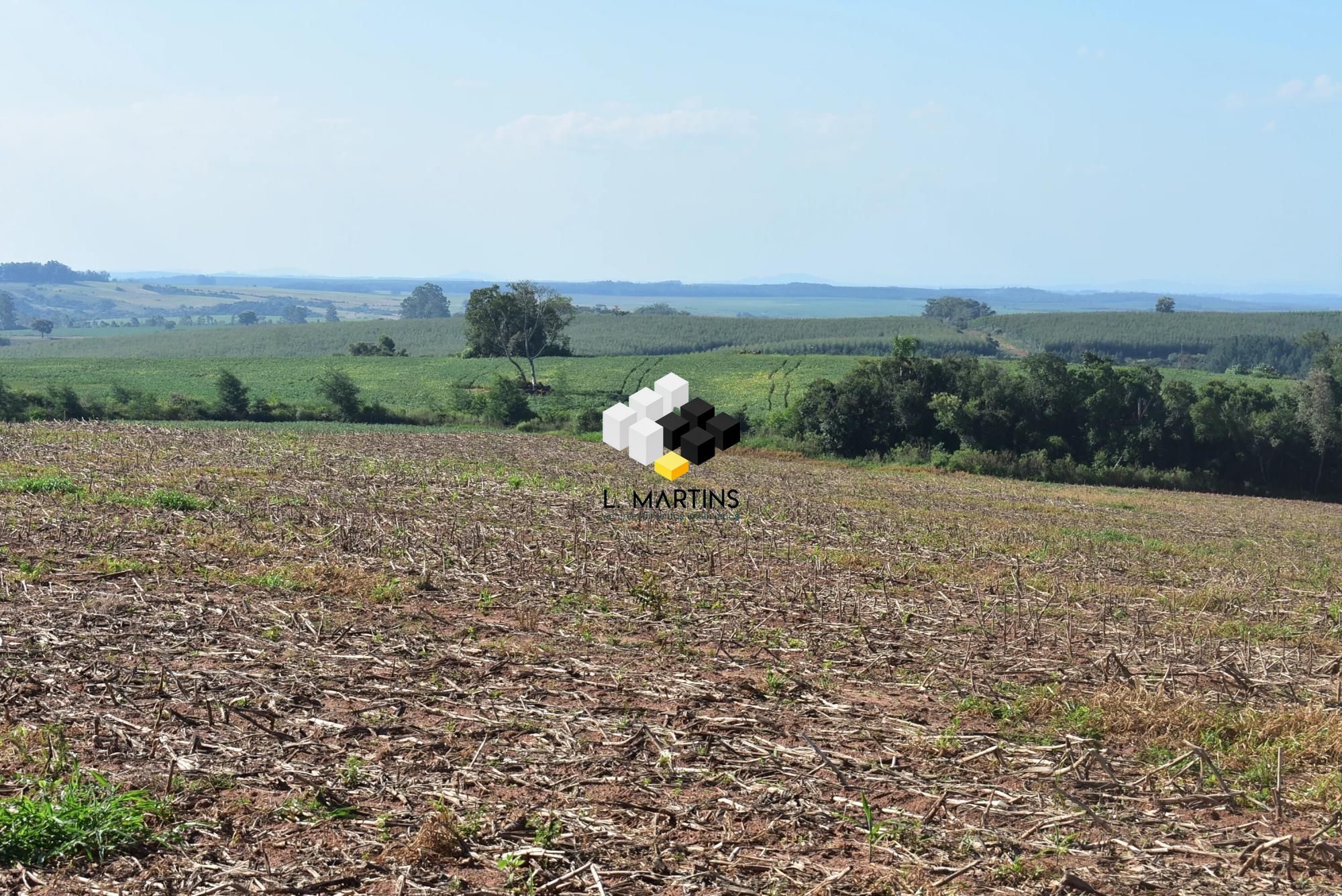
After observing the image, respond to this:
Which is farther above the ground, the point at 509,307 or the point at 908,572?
the point at 509,307

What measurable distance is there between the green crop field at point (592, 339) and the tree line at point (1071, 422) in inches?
2591

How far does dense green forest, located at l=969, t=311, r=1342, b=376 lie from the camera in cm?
13062

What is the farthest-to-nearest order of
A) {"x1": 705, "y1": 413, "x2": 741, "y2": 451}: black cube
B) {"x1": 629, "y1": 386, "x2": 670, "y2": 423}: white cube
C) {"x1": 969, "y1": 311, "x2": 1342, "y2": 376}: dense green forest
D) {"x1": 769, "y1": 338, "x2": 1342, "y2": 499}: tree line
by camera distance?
{"x1": 969, "y1": 311, "x2": 1342, "y2": 376}: dense green forest → {"x1": 769, "y1": 338, "x2": 1342, "y2": 499}: tree line → {"x1": 705, "y1": 413, "x2": 741, "y2": 451}: black cube → {"x1": 629, "y1": 386, "x2": 670, "y2": 423}: white cube

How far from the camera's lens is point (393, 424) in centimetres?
5372

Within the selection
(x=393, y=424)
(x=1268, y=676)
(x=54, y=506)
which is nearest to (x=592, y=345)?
(x=393, y=424)

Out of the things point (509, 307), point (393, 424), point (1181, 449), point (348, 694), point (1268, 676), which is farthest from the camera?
point (509, 307)

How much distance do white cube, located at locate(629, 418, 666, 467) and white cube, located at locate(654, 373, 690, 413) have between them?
0.98m

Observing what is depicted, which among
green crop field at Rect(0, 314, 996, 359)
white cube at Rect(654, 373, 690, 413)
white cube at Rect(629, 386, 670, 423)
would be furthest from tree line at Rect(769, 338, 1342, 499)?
green crop field at Rect(0, 314, 996, 359)

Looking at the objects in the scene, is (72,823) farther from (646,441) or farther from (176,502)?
(646,441)

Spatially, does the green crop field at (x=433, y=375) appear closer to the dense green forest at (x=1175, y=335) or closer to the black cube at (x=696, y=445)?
the black cube at (x=696, y=445)

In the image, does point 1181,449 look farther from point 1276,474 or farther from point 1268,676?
point 1268,676

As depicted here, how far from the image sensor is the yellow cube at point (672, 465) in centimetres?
3145

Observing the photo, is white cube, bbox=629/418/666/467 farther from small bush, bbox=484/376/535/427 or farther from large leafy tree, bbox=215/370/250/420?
large leafy tree, bbox=215/370/250/420

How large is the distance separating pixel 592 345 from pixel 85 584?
11257cm
